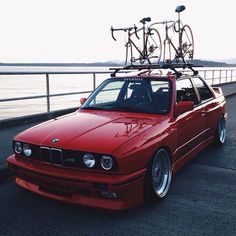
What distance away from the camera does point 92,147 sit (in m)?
3.47

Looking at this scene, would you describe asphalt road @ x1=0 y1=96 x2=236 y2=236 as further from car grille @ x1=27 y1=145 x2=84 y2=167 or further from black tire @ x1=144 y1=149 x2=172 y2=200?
car grille @ x1=27 y1=145 x2=84 y2=167

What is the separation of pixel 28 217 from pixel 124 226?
1.02m

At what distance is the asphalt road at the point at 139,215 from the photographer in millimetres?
3291

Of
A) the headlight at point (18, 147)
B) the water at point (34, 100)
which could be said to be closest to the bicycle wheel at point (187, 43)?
the headlight at point (18, 147)

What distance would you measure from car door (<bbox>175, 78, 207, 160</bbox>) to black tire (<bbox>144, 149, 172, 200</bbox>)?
35cm

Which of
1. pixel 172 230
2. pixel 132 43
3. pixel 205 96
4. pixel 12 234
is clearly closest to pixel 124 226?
pixel 172 230

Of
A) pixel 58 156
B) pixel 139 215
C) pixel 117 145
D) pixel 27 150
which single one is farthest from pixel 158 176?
pixel 27 150

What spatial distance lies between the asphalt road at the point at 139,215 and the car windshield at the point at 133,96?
1084 mm

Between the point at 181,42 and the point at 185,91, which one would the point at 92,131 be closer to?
the point at 185,91

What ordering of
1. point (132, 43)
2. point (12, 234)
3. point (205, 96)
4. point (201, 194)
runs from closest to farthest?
point (12, 234) < point (201, 194) < point (205, 96) < point (132, 43)

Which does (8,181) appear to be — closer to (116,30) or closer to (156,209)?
(156,209)

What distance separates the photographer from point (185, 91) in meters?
5.07

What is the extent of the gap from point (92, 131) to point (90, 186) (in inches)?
28.3

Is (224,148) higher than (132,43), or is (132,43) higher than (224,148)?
(132,43)
